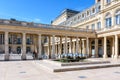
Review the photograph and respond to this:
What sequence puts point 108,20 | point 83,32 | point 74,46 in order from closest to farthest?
point 108,20
point 83,32
point 74,46

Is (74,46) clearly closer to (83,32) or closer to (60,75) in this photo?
(83,32)

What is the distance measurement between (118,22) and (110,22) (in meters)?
2.25

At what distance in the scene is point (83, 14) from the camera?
40.8m

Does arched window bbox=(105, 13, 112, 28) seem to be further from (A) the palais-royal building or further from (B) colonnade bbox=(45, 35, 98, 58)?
(B) colonnade bbox=(45, 35, 98, 58)

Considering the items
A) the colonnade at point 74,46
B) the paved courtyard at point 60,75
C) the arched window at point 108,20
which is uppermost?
the arched window at point 108,20

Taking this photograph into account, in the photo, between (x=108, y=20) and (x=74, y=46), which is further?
(x=74, y=46)

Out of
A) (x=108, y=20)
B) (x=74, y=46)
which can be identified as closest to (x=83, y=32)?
(x=108, y=20)

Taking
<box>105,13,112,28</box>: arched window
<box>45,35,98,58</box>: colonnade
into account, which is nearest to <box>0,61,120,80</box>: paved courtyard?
<box>45,35,98,58</box>: colonnade

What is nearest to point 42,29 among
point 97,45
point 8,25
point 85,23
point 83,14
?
point 8,25

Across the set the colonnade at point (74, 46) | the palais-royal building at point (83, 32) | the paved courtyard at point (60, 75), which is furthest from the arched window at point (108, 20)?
the paved courtyard at point (60, 75)

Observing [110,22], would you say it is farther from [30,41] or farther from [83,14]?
[30,41]

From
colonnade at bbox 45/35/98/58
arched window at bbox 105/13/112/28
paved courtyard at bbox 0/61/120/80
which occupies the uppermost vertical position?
arched window at bbox 105/13/112/28

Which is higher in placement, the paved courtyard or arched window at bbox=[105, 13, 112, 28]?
arched window at bbox=[105, 13, 112, 28]

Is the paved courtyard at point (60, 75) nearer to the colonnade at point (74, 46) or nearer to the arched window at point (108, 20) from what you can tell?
the colonnade at point (74, 46)
